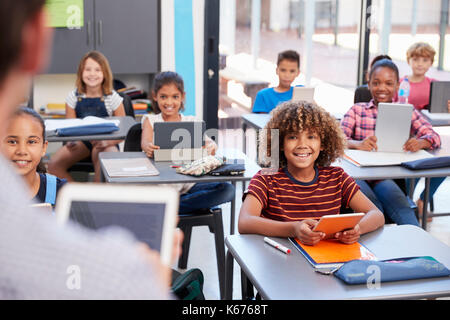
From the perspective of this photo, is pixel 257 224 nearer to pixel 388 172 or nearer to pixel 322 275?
pixel 322 275

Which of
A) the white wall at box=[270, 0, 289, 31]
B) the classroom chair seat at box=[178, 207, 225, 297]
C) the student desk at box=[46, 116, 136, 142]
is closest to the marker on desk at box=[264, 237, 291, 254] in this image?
the classroom chair seat at box=[178, 207, 225, 297]

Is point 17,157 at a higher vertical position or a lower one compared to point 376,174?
higher

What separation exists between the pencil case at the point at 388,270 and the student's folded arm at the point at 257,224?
340 millimetres

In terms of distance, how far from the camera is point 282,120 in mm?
2334

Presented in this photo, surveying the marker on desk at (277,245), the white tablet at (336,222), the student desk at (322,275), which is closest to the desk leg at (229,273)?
the student desk at (322,275)

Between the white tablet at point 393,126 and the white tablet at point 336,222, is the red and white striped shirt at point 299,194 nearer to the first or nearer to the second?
the white tablet at point 336,222

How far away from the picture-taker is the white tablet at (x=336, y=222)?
1.79m

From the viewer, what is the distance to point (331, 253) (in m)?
1.81

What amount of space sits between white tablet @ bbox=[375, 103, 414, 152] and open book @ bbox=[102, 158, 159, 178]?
1.23 metres

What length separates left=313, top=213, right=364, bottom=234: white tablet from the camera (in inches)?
70.5

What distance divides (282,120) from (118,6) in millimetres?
2782

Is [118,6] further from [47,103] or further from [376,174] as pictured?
[376,174]

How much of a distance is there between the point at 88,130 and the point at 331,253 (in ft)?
6.79
